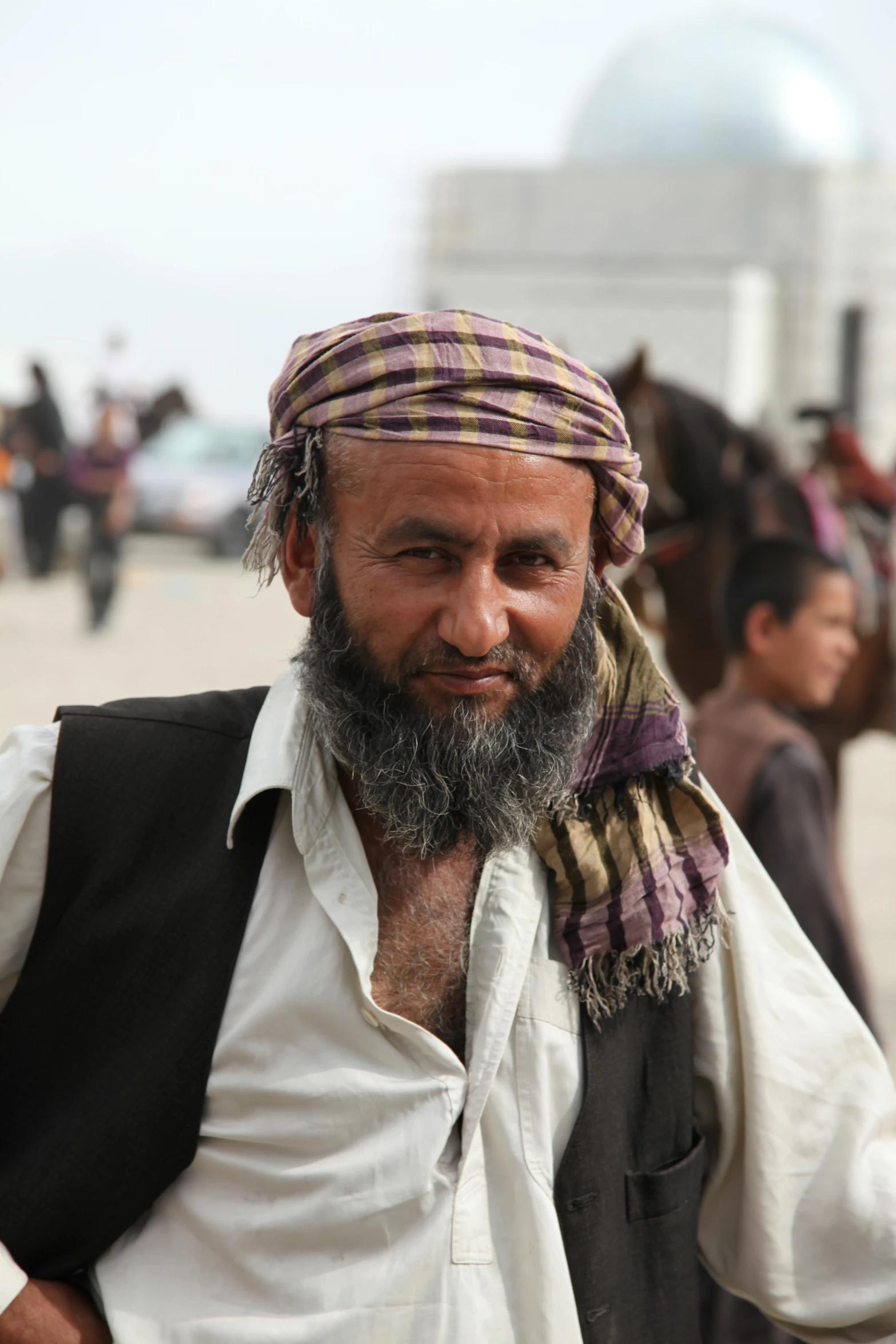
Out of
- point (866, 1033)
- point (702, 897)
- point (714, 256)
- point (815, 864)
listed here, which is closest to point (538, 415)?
point (702, 897)

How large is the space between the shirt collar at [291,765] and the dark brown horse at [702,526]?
4065mm

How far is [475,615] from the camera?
4.85ft

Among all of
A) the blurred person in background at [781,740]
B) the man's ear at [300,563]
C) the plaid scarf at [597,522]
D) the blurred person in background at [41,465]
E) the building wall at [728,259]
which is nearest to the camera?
the plaid scarf at [597,522]

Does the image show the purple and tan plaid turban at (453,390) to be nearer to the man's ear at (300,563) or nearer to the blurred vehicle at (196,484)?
the man's ear at (300,563)

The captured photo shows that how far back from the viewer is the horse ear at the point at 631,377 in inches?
222

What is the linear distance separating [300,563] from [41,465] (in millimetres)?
13937

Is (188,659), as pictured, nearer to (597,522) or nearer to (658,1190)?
(597,522)

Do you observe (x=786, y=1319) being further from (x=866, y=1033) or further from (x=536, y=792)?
(x=536, y=792)

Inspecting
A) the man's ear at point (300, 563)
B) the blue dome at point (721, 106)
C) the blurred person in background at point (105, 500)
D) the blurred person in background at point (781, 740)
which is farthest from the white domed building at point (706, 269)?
the man's ear at point (300, 563)

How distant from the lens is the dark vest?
1.44 metres

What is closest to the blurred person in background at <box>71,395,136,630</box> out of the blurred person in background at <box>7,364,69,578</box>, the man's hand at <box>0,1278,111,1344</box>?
the blurred person in background at <box>7,364,69,578</box>

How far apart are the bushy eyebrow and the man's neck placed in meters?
0.29

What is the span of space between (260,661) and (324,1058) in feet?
35.7

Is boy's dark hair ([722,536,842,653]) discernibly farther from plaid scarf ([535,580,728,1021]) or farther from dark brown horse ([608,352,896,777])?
dark brown horse ([608,352,896,777])
